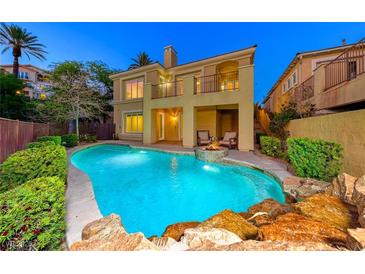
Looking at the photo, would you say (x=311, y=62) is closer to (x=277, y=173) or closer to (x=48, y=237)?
(x=277, y=173)

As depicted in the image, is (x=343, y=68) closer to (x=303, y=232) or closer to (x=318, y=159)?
(x=318, y=159)

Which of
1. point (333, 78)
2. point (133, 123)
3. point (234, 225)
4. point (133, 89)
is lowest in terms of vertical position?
point (234, 225)

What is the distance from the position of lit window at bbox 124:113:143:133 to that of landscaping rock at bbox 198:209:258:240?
13983 millimetres

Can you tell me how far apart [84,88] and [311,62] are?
62.0 feet

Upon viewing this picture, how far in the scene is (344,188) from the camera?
9.84ft

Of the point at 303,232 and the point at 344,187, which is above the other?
the point at 344,187

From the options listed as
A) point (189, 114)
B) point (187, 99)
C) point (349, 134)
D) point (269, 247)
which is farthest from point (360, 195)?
point (187, 99)

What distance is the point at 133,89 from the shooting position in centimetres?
1634

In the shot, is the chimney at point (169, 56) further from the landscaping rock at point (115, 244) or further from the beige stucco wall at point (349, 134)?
the landscaping rock at point (115, 244)

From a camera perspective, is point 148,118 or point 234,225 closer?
point 234,225

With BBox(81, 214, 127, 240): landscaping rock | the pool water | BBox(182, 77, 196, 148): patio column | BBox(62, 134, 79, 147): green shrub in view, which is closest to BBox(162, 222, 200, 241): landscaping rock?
the pool water

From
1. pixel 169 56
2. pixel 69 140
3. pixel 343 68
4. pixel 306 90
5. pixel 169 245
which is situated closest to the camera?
pixel 169 245

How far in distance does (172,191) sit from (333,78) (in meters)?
8.74
